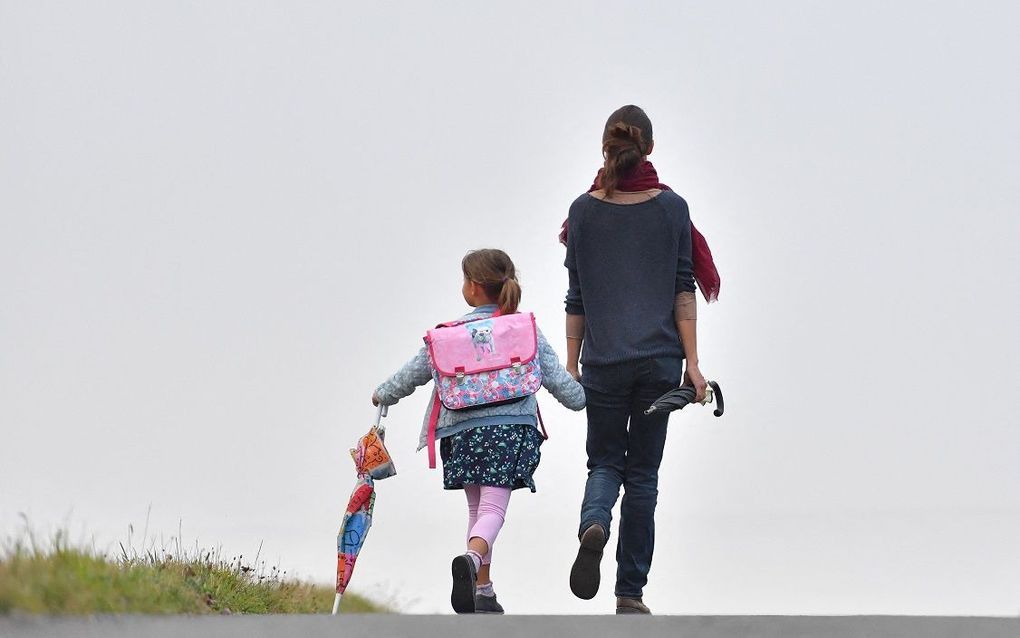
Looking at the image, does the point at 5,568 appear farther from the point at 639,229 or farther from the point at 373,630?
the point at 639,229

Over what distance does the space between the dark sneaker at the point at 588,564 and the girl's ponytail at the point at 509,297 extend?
3.70ft

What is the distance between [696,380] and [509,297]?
97 centimetres


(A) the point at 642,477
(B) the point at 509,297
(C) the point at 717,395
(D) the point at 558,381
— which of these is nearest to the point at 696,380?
(C) the point at 717,395

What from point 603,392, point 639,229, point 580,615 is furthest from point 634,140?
point 580,615

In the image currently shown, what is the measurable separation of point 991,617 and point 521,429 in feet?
7.89

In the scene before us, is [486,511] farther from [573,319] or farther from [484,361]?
[573,319]

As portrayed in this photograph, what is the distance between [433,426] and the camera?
7055 mm

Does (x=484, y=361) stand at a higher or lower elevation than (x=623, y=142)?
lower

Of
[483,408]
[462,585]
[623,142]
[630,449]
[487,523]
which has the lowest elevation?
[462,585]

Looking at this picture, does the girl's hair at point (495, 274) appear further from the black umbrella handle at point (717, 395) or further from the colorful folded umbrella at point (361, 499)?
the black umbrella handle at point (717, 395)

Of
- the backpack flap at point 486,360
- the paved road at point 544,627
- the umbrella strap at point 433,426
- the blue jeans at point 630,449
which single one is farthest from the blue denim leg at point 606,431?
the paved road at point 544,627

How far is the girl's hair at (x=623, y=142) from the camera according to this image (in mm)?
6910

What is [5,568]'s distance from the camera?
4.93 m

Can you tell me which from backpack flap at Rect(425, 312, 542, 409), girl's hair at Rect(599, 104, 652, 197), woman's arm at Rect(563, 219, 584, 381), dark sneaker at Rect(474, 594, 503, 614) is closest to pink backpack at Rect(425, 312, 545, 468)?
backpack flap at Rect(425, 312, 542, 409)
